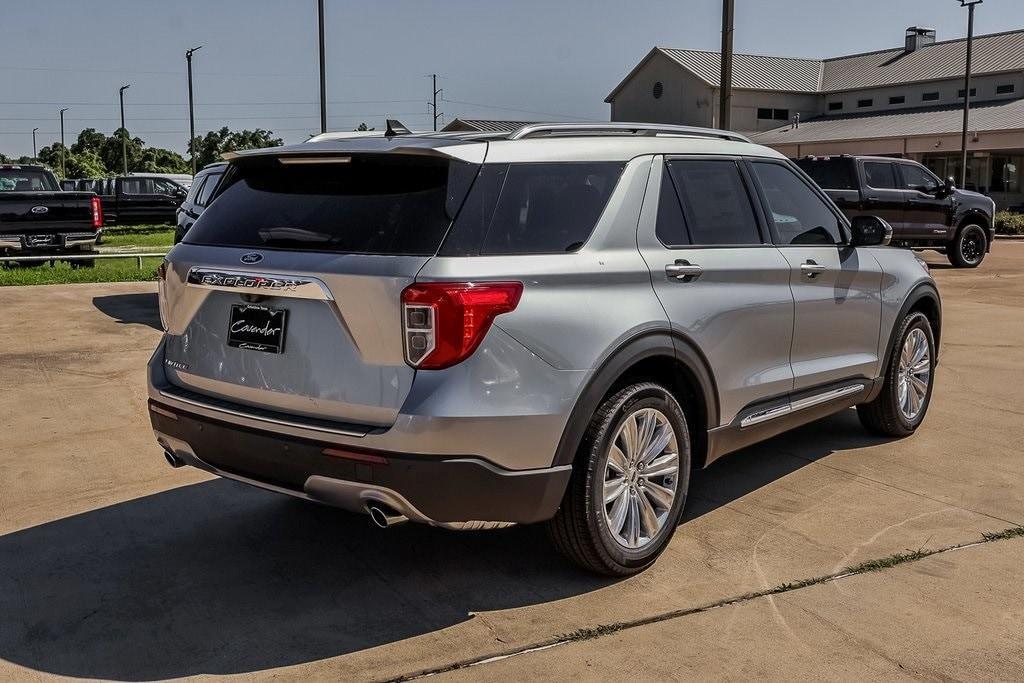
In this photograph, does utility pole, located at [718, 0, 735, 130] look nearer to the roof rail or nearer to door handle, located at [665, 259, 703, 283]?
the roof rail

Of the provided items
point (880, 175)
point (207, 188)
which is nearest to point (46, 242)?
point (207, 188)

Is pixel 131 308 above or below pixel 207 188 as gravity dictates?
below

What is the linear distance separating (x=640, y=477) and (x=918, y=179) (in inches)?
656

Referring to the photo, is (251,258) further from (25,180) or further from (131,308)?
(25,180)

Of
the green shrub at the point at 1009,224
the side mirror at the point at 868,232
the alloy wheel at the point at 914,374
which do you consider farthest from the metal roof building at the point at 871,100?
the side mirror at the point at 868,232

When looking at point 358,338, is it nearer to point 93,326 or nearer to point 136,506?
point 136,506

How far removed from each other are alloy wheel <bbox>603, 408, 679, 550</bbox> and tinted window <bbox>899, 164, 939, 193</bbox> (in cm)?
1612

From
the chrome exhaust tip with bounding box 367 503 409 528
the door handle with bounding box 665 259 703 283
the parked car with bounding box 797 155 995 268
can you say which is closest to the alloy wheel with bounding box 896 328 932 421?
the door handle with bounding box 665 259 703 283

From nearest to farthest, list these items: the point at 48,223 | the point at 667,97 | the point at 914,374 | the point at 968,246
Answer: the point at 914,374
the point at 48,223
the point at 968,246
the point at 667,97

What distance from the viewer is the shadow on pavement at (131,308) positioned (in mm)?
11929

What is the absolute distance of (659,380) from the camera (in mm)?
4594

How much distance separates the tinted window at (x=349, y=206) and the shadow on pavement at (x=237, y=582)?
1387 millimetres

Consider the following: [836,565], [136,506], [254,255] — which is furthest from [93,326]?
[836,565]

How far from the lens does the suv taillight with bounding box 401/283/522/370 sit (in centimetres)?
363
